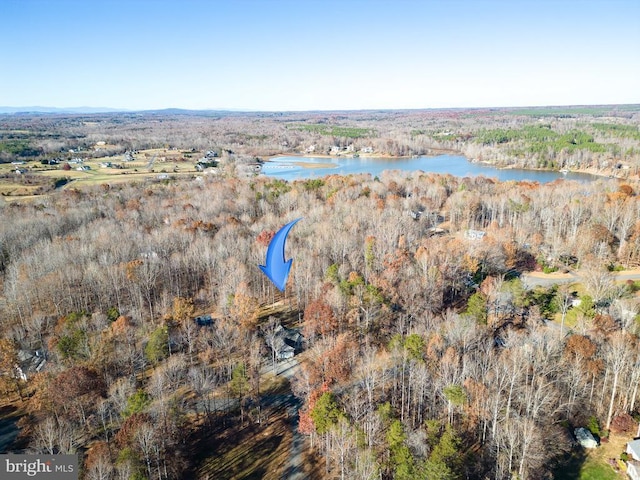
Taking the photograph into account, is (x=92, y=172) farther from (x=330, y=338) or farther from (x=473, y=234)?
(x=330, y=338)

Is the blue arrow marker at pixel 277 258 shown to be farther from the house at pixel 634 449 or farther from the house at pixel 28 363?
the house at pixel 28 363

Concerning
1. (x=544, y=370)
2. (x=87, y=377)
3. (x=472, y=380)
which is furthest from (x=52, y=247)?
(x=544, y=370)

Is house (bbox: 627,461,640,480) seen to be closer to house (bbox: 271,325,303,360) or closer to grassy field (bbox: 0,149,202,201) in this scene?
house (bbox: 271,325,303,360)

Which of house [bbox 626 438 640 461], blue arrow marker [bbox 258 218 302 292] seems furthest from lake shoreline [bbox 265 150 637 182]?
blue arrow marker [bbox 258 218 302 292]

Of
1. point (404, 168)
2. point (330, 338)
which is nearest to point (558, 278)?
point (330, 338)

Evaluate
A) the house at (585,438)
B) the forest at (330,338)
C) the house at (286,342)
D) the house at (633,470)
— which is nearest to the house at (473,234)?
the forest at (330,338)

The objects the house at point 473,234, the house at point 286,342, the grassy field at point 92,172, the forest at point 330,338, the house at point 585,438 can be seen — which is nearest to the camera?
the forest at point 330,338
